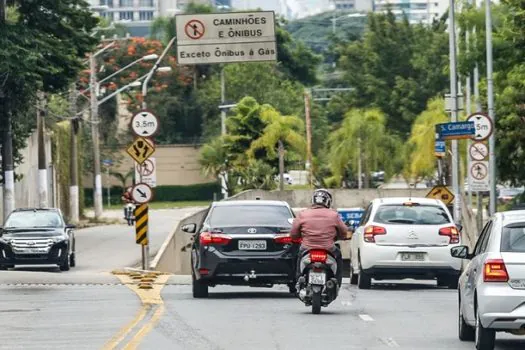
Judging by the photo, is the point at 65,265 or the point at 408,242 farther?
the point at 65,265

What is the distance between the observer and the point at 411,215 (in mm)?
29875

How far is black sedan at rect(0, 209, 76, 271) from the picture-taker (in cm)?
4250

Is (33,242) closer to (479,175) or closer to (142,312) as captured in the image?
(479,175)

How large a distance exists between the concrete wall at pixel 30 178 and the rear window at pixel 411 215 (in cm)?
3898

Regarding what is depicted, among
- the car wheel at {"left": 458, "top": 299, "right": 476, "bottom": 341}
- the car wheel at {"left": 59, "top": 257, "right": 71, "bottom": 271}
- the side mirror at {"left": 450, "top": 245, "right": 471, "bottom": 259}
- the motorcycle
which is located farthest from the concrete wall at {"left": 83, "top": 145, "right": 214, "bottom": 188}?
the car wheel at {"left": 458, "top": 299, "right": 476, "bottom": 341}

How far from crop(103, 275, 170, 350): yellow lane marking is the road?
0.5 inches

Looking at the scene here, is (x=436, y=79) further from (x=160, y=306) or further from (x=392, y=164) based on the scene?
(x=160, y=306)

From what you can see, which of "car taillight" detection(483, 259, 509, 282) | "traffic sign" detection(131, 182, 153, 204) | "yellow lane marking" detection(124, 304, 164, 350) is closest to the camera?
"car taillight" detection(483, 259, 509, 282)

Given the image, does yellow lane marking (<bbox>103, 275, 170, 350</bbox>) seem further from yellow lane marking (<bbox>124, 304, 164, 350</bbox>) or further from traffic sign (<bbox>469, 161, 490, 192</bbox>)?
traffic sign (<bbox>469, 161, 490, 192</bbox>)

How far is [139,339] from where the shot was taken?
61.1 feet

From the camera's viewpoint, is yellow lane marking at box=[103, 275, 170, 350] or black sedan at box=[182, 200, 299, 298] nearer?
yellow lane marking at box=[103, 275, 170, 350]

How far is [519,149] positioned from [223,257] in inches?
1260

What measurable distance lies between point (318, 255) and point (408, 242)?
7146mm

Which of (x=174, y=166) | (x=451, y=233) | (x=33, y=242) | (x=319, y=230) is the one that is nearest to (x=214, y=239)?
(x=319, y=230)
